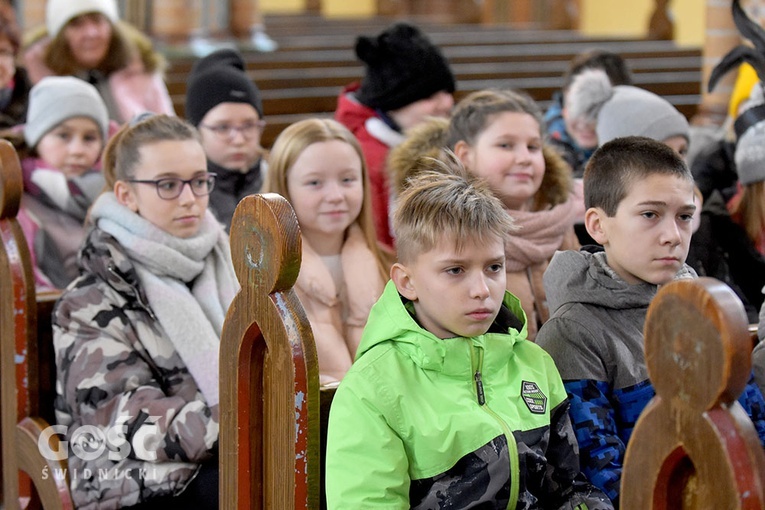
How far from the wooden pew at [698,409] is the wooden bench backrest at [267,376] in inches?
22.9

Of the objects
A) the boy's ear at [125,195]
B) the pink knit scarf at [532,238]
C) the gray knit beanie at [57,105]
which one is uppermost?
the gray knit beanie at [57,105]

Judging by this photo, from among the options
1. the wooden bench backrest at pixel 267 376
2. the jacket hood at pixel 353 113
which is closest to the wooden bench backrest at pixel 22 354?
the wooden bench backrest at pixel 267 376

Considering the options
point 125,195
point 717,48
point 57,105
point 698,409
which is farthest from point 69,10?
point 698,409

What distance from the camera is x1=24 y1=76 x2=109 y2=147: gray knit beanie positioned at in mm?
3395

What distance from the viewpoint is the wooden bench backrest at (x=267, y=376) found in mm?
1720

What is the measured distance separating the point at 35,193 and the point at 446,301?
1959 millimetres

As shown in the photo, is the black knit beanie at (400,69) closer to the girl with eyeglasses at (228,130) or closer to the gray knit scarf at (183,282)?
the girl with eyeglasses at (228,130)

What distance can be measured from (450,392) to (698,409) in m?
0.60

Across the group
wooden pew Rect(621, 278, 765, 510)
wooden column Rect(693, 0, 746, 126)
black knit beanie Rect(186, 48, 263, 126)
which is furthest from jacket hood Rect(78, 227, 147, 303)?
wooden column Rect(693, 0, 746, 126)

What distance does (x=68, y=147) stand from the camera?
11.2 ft

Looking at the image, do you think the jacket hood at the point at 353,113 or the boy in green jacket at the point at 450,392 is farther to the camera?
the jacket hood at the point at 353,113

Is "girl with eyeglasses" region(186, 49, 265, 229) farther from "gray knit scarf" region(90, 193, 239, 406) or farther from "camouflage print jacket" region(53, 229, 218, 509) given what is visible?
"camouflage print jacket" region(53, 229, 218, 509)

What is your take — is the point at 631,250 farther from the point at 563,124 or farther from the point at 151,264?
the point at 563,124

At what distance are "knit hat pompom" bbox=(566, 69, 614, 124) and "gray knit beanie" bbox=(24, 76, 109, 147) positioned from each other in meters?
1.54
